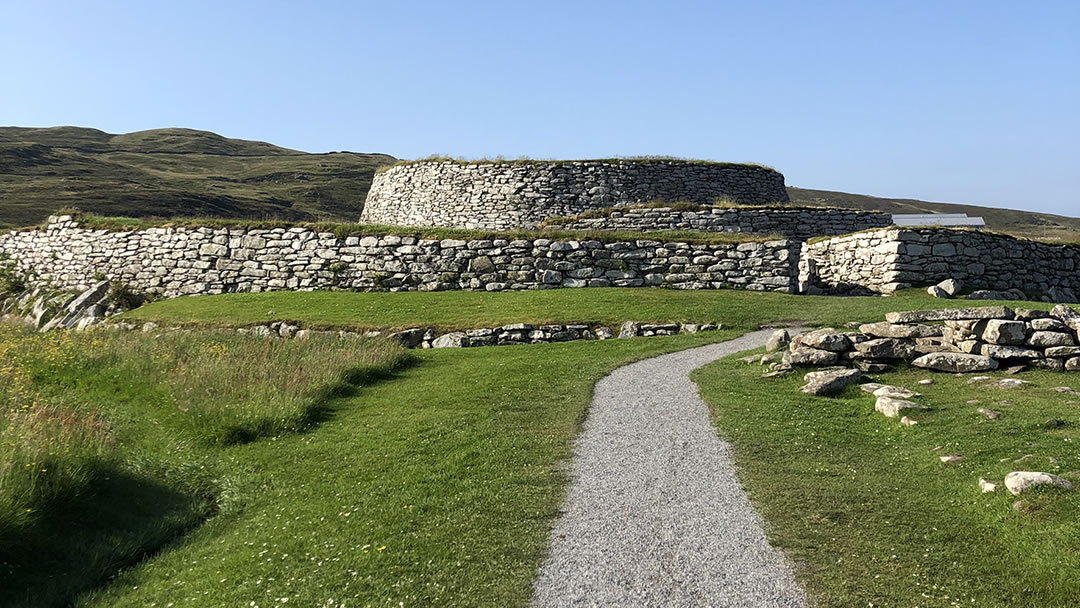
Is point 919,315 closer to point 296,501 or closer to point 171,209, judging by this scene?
point 296,501

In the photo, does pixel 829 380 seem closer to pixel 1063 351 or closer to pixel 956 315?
pixel 956 315

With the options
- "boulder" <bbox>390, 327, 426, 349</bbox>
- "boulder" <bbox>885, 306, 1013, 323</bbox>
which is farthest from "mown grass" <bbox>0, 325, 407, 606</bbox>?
"boulder" <bbox>885, 306, 1013, 323</bbox>

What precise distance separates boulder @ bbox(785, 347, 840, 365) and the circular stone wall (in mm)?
20615

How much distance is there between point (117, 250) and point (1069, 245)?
3863cm

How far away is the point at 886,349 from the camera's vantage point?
13.6 meters

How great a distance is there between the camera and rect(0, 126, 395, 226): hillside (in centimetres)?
6412

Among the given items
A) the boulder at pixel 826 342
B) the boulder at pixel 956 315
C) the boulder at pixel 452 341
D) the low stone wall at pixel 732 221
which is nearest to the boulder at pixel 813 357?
the boulder at pixel 826 342

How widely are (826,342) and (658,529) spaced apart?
830 cm

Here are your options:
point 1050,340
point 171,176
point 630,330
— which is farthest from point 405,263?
point 171,176

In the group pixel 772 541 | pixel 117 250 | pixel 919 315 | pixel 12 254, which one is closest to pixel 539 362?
pixel 919 315

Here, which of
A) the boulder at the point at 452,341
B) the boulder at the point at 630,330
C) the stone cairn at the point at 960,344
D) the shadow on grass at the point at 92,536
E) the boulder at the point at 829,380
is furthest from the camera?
the boulder at the point at 630,330

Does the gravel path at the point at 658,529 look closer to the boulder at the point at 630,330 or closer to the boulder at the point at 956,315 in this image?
the boulder at the point at 956,315

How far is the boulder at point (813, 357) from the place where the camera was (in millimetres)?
13625

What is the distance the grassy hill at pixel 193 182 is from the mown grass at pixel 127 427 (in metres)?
40.5
